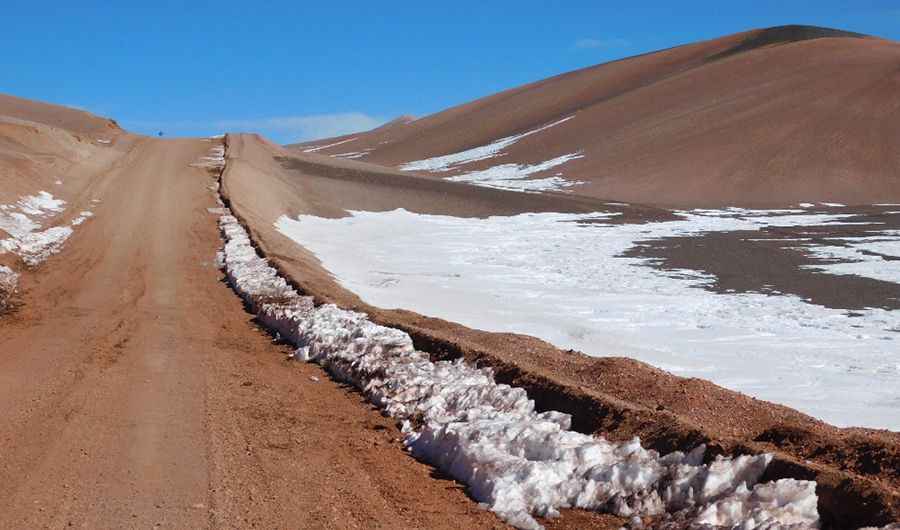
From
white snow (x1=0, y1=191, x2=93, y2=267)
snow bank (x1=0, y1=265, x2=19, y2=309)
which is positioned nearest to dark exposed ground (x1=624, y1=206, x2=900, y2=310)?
snow bank (x1=0, y1=265, x2=19, y2=309)

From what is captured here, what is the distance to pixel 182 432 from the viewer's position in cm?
743

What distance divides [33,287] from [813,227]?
3100 cm

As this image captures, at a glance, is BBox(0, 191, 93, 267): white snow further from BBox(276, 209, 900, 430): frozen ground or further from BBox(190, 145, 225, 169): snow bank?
BBox(190, 145, 225, 169): snow bank

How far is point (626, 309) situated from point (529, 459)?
12.3 metres

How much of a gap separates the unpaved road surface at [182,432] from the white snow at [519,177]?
4983 centimetres

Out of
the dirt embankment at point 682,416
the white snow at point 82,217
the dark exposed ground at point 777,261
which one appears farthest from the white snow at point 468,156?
the dirt embankment at point 682,416

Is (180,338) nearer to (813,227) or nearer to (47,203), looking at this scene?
(47,203)

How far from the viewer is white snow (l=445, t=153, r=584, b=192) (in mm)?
63713

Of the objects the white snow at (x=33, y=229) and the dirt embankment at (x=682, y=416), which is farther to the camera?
the white snow at (x=33, y=229)

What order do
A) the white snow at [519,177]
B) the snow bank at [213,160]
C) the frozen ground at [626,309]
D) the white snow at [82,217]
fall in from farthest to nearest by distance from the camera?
1. the white snow at [519,177]
2. the snow bank at [213,160]
3. the white snow at [82,217]
4. the frozen ground at [626,309]

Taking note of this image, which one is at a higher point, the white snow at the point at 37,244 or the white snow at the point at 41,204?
the white snow at the point at 41,204

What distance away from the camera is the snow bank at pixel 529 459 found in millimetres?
5336

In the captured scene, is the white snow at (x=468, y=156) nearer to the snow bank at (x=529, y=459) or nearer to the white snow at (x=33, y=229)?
the white snow at (x=33, y=229)

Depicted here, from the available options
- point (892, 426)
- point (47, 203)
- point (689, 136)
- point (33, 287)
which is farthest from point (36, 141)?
point (689, 136)
